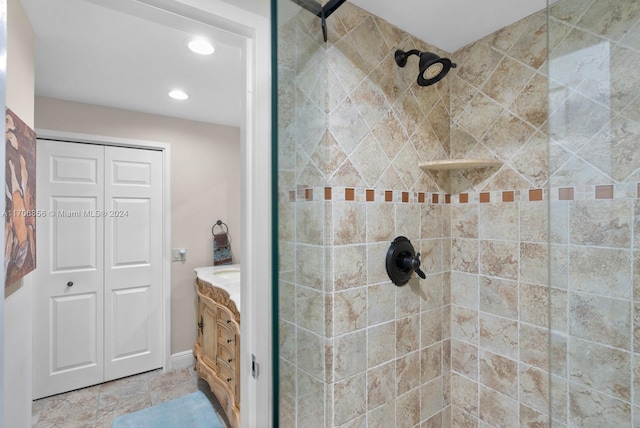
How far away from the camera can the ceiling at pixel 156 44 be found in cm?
106

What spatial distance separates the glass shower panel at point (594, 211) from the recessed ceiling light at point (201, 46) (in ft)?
4.97

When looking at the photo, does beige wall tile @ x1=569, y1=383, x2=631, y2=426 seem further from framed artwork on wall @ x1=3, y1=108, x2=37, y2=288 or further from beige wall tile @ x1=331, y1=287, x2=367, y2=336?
framed artwork on wall @ x1=3, y1=108, x2=37, y2=288

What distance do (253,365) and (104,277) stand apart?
227cm

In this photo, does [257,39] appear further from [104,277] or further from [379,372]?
[104,277]

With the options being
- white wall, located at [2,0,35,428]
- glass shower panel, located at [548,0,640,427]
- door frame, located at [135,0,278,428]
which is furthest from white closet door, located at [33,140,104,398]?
glass shower panel, located at [548,0,640,427]

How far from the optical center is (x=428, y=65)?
1093 millimetres

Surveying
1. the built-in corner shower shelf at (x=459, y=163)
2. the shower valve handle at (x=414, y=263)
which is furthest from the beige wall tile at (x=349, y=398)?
the built-in corner shower shelf at (x=459, y=163)

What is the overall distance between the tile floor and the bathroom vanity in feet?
0.67

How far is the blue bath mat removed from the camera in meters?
2.03

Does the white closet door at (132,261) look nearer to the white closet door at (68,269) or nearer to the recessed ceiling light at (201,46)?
the white closet door at (68,269)

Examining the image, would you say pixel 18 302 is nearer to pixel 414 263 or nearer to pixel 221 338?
pixel 221 338

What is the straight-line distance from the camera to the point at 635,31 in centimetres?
67

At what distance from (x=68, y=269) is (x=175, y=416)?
144 cm

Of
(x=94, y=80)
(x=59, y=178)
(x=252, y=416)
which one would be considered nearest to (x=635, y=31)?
(x=252, y=416)
